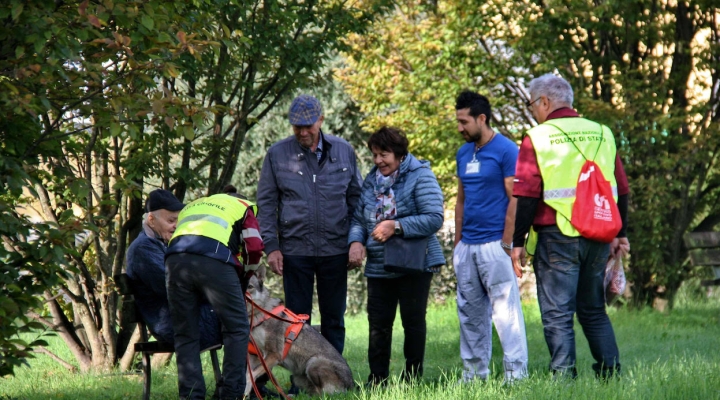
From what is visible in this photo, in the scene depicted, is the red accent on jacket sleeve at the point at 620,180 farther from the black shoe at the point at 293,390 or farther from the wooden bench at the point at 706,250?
the wooden bench at the point at 706,250

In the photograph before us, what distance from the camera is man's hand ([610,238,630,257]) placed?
6055 millimetres

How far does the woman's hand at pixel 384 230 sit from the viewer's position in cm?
629

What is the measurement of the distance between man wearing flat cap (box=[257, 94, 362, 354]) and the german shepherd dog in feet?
1.20

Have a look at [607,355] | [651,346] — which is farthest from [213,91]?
[651,346]

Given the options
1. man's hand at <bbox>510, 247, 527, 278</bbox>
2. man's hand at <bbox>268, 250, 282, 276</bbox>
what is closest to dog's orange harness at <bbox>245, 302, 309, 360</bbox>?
man's hand at <bbox>268, 250, 282, 276</bbox>

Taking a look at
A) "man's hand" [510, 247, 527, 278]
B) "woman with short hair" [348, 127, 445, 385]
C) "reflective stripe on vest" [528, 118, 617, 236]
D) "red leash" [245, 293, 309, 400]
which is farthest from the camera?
"woman with short hair" [348, 127, 445, 385]

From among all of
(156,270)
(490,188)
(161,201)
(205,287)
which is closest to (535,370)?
(490,188)

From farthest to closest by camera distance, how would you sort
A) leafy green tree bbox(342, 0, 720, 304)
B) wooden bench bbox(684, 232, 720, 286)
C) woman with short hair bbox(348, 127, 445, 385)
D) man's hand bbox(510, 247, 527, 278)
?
leafy green tree bbox(342, 0, 720, 304) → wooden bench bbox(684, 232, 720, 286) → woman with short hair bbox(348, 127, 445, 385) → man's hand bbox(510, 247, 527, 278)

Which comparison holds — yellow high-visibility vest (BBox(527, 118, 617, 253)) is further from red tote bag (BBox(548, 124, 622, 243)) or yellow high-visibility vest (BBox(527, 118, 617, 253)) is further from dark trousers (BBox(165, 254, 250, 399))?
dark trousers (BBox(165, 254, 250, 399))

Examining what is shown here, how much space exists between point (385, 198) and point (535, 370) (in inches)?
66.9

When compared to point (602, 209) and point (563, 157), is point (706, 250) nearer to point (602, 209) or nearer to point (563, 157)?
point (602, 209)

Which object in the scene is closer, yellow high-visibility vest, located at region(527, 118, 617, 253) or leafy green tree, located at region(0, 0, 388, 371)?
leafy green tree, located at region(0, 0, 388, 371)

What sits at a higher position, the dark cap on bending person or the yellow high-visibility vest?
the yellow high-visibility vest

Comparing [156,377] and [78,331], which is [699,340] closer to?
[156,377]
